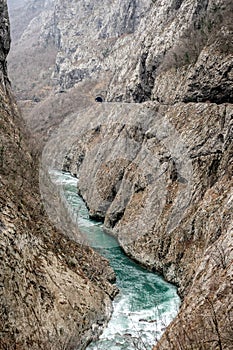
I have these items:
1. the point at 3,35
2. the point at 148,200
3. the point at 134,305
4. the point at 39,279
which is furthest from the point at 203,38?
the point at 39,279

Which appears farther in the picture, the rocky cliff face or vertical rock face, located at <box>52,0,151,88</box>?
vertical rock face, located at <box>52,0,151,88</box>

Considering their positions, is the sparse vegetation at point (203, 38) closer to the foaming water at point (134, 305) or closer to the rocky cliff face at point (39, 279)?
the foaming water at point (134, 305)

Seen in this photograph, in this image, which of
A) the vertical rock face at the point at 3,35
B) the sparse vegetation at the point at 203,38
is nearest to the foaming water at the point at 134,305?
the vertical rock face at the point at 3,35

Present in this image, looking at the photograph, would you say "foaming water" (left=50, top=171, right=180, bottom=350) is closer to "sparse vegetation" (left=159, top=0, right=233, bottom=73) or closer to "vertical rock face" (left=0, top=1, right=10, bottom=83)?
"vertical rock face" (left=0, top=1, right=10, bottom=83)

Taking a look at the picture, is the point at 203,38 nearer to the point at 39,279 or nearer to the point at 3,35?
the point at 3,35

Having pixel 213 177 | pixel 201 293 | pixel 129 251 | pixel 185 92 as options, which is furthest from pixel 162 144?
pixel 201 293

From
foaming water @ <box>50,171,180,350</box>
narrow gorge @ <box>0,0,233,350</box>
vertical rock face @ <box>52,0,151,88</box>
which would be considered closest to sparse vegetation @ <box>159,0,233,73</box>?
narrow gorge @ <box>0,0,233,350</box>
